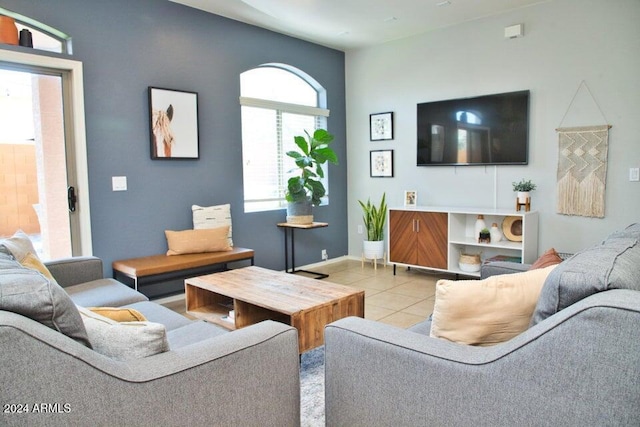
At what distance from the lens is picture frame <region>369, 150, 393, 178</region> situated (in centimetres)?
557

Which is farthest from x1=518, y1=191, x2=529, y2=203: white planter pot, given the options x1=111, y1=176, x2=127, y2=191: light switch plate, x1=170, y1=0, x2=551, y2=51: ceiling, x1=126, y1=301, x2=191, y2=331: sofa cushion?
x1=111, y1=176, x2=127, y2=191: light switch plate

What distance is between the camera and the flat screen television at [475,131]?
14.7ft

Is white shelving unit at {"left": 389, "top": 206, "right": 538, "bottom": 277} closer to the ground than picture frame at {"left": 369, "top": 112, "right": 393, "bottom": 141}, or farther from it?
closer to the ground

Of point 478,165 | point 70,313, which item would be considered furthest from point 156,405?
point 478,165

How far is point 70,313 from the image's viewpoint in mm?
1252

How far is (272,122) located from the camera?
523 centimetres

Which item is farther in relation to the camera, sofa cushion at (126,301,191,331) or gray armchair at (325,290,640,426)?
sofa cushion at (126,301,191,331)

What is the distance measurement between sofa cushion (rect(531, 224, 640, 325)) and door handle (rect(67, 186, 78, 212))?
3582 mm

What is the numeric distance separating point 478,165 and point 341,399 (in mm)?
3803

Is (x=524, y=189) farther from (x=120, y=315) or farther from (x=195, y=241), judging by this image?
(x=120, y=315)

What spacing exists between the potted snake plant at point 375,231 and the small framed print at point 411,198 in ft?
0.95

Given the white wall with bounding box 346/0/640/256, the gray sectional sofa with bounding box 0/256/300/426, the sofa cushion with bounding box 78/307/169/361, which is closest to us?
the gray sectional sofa with bounding box 0/256/300/426

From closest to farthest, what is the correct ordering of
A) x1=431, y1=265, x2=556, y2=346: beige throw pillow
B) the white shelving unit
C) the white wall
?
x1=431, y1=265, x2=556, y2=346: beige throw pillow, the white wall, the white shelving unit

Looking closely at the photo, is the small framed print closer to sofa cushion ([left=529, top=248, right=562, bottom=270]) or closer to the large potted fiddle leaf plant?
the large potted fiddle leaf plant
